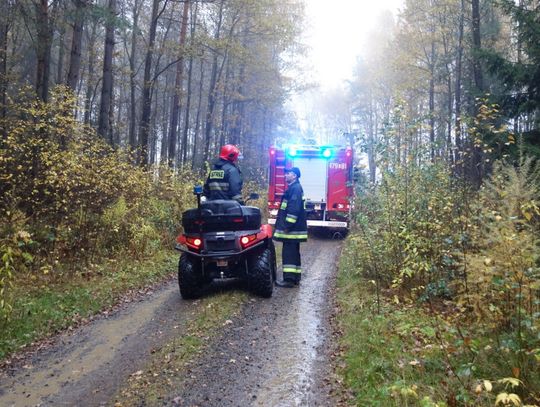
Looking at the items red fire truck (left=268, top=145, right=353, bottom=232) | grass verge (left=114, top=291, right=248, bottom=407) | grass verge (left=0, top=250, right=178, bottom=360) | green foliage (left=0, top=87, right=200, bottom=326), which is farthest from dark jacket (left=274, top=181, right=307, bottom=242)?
red fire truck (left=268, top=145, right=353, bottom=232)

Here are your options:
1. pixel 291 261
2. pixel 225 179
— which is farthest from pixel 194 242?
pixel 291 261

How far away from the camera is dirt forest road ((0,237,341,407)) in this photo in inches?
166

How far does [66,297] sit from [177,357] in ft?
9.52

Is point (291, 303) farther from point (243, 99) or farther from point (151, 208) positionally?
point (243, 99)

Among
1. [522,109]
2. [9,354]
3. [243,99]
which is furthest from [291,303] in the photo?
[243,99]

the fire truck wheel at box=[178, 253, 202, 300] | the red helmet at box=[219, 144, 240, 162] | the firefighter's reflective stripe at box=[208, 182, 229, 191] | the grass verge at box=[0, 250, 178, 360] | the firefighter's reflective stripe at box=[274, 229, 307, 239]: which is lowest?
the grass verge at box=[0, 250, 178, 360]

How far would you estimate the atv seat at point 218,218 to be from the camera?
6.85 meters

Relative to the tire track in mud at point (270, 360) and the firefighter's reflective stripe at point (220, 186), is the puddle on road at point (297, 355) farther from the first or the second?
the firefighter's reflective stripe at point (220, 186)

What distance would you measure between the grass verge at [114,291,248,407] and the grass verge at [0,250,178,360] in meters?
1.68

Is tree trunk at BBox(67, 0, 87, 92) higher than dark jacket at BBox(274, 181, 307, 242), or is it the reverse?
tree trunk at BBox(67, 0, 87, 92)

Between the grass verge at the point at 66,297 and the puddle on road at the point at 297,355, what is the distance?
9.92ft

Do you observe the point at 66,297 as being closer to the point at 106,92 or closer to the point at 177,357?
the point at 177,357

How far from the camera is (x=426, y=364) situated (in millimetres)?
4285

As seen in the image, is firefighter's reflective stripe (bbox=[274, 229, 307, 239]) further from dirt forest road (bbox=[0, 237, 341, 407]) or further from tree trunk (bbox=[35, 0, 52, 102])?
tree trunk (bbox=[35, 0, 52, 102])
